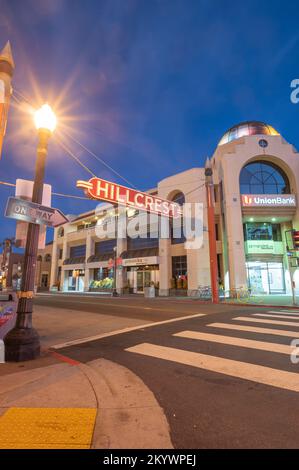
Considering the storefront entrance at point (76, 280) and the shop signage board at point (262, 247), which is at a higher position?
the shop signage board at point (262, 247)

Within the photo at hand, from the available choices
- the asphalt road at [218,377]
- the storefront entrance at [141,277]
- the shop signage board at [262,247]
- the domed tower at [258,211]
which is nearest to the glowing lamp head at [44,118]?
the asphalt road at [218,377]

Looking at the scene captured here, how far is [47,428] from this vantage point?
2.71m

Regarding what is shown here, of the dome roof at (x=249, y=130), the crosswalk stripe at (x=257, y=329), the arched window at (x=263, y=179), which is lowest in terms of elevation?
the crosswalk stripe at (x=257, y=329)

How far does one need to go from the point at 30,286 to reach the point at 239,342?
17.1ft

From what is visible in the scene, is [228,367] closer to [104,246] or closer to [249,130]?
[249,130]

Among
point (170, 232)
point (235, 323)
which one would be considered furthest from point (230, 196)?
point (235, 323)

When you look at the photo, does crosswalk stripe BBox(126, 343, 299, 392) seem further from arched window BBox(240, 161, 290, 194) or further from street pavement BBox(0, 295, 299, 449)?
arched window BBox(240, 161, 290, 194)

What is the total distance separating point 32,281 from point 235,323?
21.7 ft

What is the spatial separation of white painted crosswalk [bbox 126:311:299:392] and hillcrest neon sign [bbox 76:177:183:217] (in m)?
6.24

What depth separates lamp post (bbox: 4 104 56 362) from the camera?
17.0 ft

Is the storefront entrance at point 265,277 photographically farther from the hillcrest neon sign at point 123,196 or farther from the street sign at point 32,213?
the street sign at point 32,213

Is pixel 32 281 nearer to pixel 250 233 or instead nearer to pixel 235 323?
pixel 235 323

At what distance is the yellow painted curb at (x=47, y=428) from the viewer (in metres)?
2.46

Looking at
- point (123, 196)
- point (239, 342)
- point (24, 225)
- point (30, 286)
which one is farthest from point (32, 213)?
point (123, 196)
